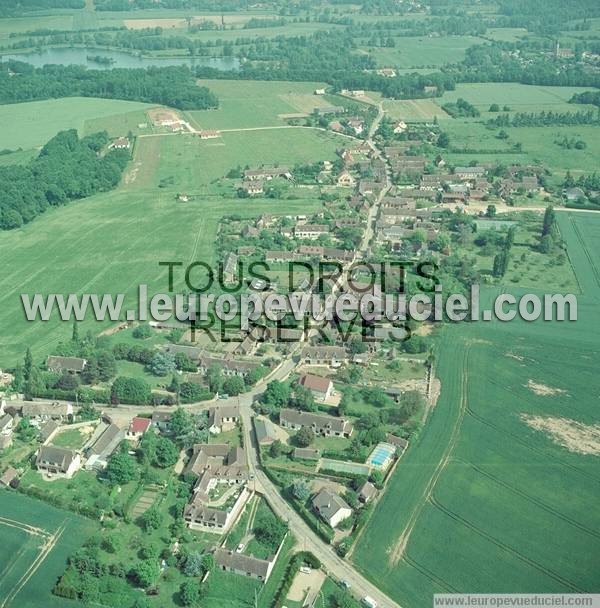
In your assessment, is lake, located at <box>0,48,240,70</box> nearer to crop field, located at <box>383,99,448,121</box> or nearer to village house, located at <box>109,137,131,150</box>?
crop field, located at <box>383,99,448,121</box>

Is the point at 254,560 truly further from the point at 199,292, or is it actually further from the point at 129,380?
the point at 199,292

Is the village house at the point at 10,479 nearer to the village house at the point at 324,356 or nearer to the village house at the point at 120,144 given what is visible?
the village house at the point at 324,356

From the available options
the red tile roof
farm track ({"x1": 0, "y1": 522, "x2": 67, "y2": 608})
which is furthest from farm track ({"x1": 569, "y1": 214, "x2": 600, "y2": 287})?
farm track ({"x1": 0, "y1": 522, "x2": 67, "y2": 608})

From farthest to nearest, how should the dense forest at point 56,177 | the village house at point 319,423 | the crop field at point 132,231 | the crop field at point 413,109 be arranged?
the crop field at point 413,109, the dense forest at point 56,177, the crop field at point 132,231, the village house at point 319,423

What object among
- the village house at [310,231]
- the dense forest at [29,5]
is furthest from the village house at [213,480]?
the dense forest at [29,5]

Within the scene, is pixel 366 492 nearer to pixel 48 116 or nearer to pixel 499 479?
pixel 499 479

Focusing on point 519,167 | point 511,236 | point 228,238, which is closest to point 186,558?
point 228,238

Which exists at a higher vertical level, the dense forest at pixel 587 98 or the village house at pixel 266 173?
the dense forest at pixel 587 98
